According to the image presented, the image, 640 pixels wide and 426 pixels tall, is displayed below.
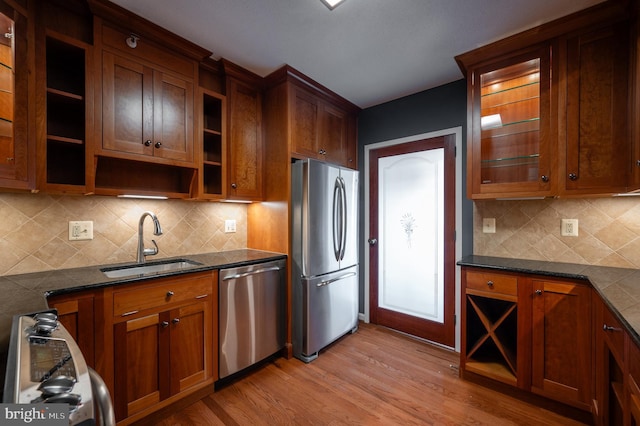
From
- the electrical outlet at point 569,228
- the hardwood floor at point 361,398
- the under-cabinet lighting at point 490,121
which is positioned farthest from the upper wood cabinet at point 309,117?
the electrical outlet at point 569,228

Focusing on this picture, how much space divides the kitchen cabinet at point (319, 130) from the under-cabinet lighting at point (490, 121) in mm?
1405

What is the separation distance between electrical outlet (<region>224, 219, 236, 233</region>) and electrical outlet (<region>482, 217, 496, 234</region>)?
7.55ft

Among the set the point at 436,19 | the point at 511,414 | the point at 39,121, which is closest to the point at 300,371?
the point at 511,414

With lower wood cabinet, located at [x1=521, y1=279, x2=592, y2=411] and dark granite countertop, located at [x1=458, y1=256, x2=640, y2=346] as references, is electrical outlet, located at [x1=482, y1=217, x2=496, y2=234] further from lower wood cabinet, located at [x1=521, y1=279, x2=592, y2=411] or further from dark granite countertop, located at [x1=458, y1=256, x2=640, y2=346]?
lower wood cabinet, located at [x1=521, y1=279, x2=592, y2=411]

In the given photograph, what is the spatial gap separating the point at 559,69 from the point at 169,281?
287 centimetres

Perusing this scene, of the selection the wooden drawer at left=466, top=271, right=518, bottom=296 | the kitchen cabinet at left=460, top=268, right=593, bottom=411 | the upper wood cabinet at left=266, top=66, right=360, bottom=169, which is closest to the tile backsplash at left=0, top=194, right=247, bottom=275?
the upper wood cabinet at left=266, top=66, right=360, bottom=169

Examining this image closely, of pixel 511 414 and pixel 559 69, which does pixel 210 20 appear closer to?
pixel 559 69

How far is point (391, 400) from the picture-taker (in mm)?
1930

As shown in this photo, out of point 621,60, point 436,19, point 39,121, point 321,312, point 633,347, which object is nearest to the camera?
point 633,347

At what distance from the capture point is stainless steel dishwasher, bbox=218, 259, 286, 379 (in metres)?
2.05

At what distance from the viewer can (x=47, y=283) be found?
1.45m

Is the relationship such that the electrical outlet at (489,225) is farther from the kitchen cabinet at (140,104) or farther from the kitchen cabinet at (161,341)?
the kitchen cabinet at (140,104)

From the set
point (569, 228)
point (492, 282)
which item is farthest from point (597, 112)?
point (492, 282)

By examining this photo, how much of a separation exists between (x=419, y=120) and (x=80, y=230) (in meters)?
2.99
